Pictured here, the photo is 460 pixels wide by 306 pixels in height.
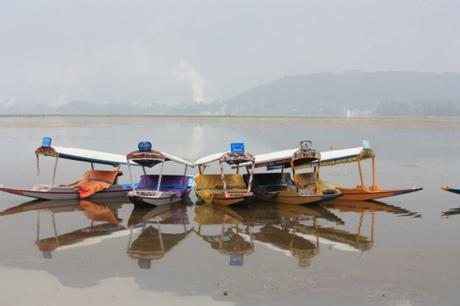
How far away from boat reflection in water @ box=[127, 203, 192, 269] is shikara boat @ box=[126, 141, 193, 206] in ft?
1.39

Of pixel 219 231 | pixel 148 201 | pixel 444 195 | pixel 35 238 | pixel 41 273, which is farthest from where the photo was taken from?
pixel 444 195

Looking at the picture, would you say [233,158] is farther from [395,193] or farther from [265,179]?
[395,193]

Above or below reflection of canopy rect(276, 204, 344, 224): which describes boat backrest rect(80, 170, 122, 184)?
above

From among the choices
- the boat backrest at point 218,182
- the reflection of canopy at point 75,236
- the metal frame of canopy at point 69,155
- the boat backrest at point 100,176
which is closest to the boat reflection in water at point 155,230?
the reflection of canopy at point 75,236

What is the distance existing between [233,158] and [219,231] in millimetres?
4533

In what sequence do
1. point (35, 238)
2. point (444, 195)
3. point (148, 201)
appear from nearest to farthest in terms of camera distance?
point (35, 238)
point (148, 201)
point (444, 195)

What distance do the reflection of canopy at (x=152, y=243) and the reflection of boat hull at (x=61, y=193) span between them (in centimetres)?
613

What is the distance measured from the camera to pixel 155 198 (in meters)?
21.8

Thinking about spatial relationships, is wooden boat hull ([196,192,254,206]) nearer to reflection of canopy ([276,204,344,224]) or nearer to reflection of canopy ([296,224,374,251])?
reflection of canopy ([276,204,344,224])

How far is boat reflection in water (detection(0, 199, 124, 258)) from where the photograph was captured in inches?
648

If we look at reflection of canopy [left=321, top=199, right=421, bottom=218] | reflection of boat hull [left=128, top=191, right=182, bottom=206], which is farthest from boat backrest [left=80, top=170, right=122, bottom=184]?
reflection of canopy [left=321, top=199, right=421, bottom=218]

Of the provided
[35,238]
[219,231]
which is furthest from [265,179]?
[35,238]

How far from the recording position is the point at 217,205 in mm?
22953

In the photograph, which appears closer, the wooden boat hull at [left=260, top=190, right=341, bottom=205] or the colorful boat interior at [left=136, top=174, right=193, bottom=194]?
the wooden boat hull at [left=260, top=190, right=341, bottom=205]
